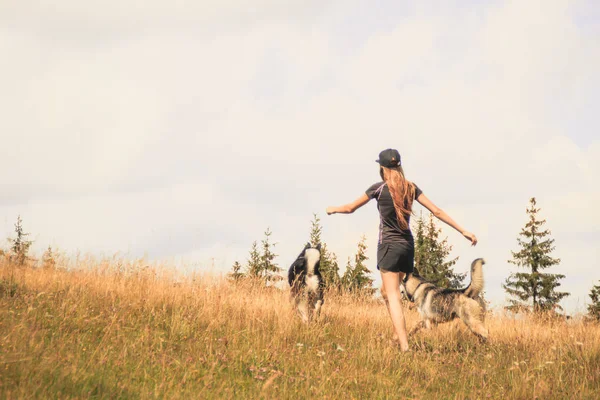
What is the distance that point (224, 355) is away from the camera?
6348 mm

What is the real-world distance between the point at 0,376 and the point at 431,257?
28.4 m

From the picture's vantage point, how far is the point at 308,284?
9164mm

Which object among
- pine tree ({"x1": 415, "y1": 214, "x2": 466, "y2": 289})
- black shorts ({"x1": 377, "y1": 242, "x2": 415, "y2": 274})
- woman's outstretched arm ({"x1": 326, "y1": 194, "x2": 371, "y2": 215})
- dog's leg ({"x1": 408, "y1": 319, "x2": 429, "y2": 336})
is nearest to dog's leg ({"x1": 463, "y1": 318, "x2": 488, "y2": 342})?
dog's leg ({"x1": 408, "y1": 319, "x2": 429, "y2": 336})

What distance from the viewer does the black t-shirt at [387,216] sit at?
24.3 ft

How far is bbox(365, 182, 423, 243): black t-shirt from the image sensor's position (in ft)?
24.3

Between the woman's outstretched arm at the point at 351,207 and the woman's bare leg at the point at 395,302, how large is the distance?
3.30 ft

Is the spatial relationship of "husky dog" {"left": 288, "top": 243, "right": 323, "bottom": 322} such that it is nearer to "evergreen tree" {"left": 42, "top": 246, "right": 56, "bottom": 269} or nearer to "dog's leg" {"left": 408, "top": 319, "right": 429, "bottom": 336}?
"dog's leg" {"left": 408, "top": 319, "right": 429, "bottom": 336}

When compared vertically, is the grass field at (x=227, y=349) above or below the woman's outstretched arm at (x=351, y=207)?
below

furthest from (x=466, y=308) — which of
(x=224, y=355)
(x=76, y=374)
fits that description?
(x=76, y=374)

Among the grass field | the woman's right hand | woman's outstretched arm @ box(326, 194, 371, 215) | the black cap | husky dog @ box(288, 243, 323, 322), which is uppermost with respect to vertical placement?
the black cap

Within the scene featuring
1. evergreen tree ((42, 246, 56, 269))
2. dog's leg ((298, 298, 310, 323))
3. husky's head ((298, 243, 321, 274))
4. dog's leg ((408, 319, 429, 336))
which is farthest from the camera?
evergreen tree ((42, 246, 56, 269))

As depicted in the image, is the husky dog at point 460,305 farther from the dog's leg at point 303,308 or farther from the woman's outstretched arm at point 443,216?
the dog's leg at point 303,308

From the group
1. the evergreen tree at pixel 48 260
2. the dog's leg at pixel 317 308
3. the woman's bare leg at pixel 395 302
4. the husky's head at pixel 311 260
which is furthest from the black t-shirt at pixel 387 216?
the evergreen tree at pixel 48 260

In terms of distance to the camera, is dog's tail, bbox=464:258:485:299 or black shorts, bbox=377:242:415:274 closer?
black shorts, bbox=377:242:415:274
